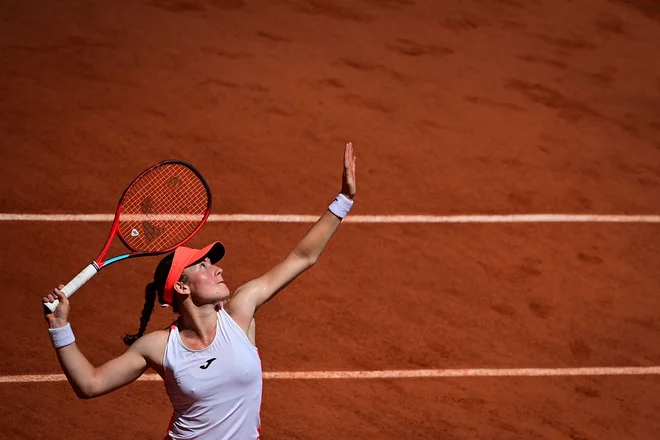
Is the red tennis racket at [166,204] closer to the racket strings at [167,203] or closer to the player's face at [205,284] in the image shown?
the racket strings at [167,203]

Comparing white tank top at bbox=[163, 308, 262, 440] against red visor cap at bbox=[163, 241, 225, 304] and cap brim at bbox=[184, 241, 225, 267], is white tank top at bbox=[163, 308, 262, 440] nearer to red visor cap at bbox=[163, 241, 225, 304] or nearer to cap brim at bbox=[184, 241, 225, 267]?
red visor cap at bbox=[163, 241, 225, 304]

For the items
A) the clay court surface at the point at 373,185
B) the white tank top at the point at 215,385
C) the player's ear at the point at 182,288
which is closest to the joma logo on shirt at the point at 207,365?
the white tank top at the point at 215,385

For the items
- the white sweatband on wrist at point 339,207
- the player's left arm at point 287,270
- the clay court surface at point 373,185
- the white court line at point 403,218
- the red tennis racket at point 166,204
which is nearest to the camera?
the player's left arm at point 287,270

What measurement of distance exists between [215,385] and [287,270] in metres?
0.77

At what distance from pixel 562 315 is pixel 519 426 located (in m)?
1.29

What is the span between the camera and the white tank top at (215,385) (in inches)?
203

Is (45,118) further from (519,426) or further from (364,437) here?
(519,426)

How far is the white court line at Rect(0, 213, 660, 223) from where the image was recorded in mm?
9344

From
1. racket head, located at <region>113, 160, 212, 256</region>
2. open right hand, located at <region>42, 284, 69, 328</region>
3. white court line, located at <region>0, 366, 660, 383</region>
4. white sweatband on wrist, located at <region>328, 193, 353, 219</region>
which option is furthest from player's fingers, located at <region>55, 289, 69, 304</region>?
white court line, located at <region>0, 366, 660, 383</region>

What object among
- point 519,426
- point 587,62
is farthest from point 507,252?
point 587,62

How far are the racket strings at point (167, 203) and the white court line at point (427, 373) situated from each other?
3.90 feet

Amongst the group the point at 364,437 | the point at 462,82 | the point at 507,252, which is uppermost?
the point at 462,82

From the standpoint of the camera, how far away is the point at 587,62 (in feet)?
38.7

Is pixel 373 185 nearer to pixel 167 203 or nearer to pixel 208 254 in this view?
pixel 167 203
